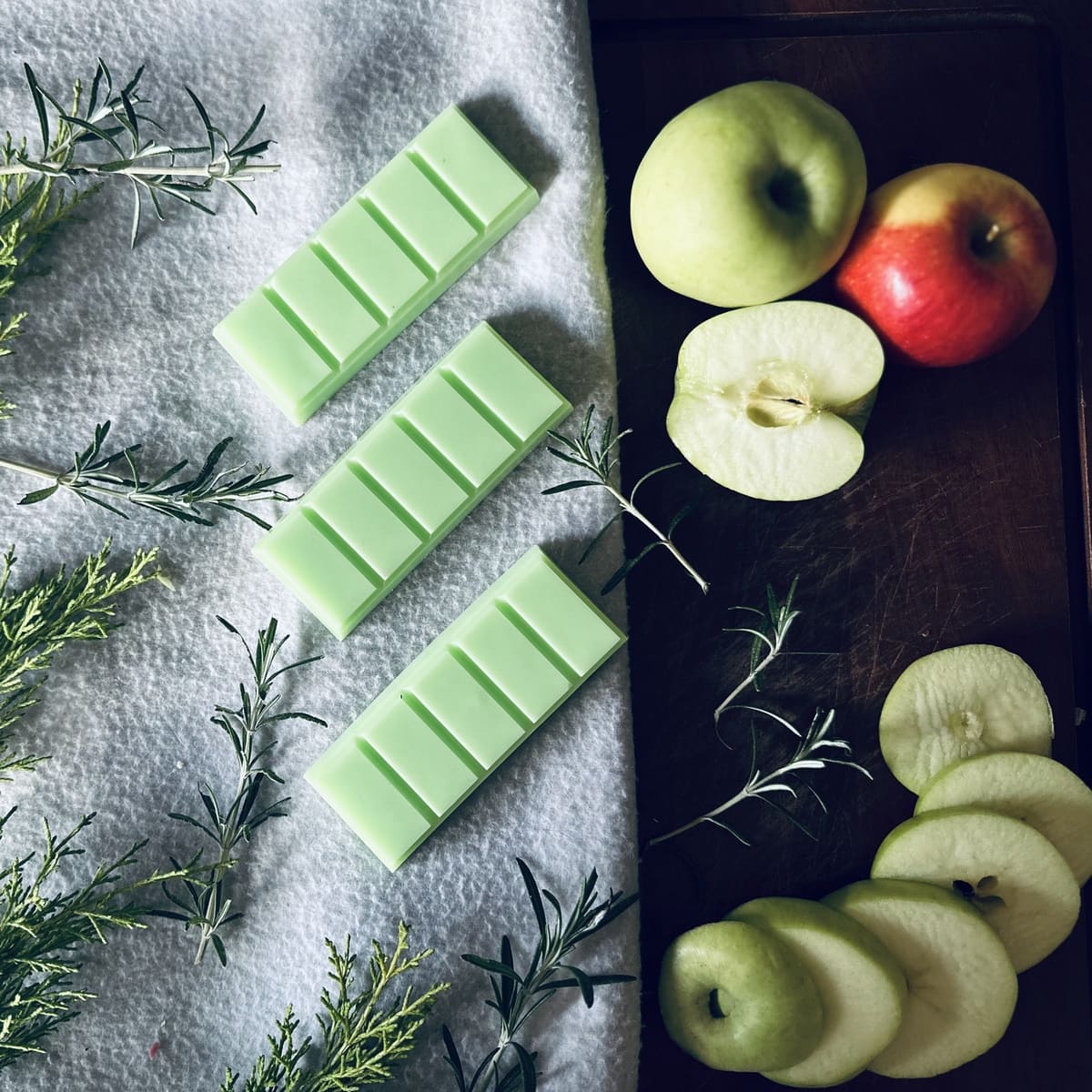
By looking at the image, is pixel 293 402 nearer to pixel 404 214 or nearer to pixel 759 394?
pixel 404 214

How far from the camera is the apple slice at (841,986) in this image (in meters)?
0.94

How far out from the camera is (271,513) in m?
1.01

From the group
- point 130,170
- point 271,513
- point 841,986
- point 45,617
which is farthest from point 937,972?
point 130,170

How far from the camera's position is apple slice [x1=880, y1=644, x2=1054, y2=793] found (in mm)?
1030

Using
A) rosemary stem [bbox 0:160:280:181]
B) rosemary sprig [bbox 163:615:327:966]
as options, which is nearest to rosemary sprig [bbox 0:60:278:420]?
rosemary stem [bbox 0:160:280:181]

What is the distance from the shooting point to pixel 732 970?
3.08ft

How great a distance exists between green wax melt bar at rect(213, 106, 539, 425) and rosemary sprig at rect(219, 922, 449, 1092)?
52cm

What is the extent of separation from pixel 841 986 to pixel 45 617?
802mm

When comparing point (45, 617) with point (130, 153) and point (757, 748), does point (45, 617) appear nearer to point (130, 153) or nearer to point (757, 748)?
point (130, 153)

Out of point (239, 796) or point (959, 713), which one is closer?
point (239, 796)

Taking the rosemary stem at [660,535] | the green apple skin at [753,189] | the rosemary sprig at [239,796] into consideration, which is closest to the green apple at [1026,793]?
the rosemary stem at [660,535]

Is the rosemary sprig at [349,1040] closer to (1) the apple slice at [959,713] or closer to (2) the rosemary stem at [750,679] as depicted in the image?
(2) the rosemary stem at [750,679]

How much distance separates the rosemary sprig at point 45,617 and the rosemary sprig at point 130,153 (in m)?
0.32

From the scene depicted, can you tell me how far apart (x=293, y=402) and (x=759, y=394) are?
1.50 feet
